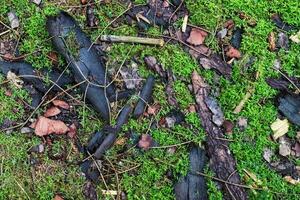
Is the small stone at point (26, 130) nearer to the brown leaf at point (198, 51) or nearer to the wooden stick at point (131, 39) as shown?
the wooden stick at point (131, 39)

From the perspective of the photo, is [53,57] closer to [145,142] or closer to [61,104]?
[61,104]

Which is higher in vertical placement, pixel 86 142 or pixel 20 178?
pixel 86 142

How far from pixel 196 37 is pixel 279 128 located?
103cm

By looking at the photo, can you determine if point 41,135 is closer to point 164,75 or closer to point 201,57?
point 164,75

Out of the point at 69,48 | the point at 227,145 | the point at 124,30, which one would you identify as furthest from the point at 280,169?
the point at 69,48

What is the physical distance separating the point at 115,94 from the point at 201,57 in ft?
2.60

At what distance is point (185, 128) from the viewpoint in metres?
3.91

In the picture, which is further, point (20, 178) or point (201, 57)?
point (201, 57)

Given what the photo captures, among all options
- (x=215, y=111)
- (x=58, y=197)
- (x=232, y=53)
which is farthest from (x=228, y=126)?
(x=58, y=197)

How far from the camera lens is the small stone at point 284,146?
392 centimetres

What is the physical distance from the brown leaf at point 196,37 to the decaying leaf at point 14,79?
1439 mm

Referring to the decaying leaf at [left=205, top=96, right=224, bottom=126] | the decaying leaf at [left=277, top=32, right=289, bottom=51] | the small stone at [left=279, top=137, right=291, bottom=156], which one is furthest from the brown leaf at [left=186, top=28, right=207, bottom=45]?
the small stone at [left=279, top=137, right=291, bottom=156]

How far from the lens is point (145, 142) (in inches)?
152

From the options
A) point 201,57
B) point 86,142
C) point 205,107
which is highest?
point 201,57
